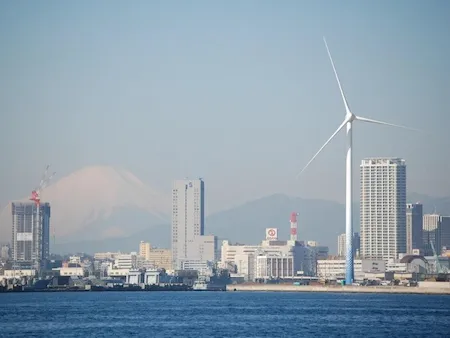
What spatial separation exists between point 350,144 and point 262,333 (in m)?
100

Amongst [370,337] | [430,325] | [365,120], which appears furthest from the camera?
[365,120]

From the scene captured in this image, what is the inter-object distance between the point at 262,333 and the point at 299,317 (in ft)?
87.2

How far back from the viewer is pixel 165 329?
346ft

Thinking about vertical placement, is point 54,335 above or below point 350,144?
below

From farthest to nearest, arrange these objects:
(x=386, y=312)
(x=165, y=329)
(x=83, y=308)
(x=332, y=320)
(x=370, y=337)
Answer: (x=83, y=308) < (x=386, y=312) < (x=332, y=320) < (x=165, y=329) < (x=370, y=337)

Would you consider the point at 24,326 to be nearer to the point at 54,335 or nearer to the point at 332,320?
the point at 54,335

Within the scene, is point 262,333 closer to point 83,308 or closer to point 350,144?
point 83,308

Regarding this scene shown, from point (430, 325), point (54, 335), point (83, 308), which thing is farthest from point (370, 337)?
point (83, 308)

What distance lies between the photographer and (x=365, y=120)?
605 feet

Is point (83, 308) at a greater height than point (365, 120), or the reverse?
point (365, 120)

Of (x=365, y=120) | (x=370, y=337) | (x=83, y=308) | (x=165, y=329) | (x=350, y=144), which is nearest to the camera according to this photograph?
(x=370, y=337)

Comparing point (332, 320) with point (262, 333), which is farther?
point (332, 320)

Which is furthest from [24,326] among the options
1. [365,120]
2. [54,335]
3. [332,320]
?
[365,120]

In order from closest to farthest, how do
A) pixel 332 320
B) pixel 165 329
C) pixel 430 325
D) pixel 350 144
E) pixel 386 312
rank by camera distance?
pixel 165 329
pixel 430 325
pixel 332 320
pixel 386 312
pixel 350 144
